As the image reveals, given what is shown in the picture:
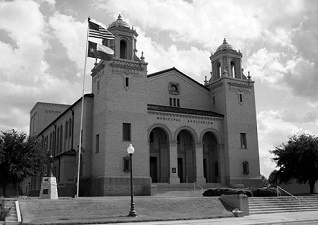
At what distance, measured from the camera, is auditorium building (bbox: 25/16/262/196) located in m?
39.4

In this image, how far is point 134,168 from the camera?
1556 inches

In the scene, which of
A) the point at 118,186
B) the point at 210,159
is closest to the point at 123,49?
the point at 118,186

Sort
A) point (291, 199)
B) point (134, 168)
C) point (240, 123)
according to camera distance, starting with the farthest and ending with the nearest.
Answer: point (240, 123), point (134, 168), point (291, 199)

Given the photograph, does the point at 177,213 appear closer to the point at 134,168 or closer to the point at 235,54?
the point at 134,168

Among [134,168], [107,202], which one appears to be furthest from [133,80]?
[107,202]

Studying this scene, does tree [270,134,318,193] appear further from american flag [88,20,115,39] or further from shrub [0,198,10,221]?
shrub [0,198,10,221]

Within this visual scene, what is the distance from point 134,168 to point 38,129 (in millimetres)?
40813

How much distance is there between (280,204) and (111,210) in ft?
47.4

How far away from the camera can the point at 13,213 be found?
2208 centimetres

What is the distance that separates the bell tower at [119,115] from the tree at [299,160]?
16.0 m

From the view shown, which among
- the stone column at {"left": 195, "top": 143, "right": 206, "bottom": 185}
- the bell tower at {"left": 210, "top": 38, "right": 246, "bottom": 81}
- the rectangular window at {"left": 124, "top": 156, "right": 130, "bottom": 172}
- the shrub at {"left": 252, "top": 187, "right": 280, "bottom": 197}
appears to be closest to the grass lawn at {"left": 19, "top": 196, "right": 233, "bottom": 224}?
the shrub at {"left": 252, "top": 187, "right": 280, "bottom": 197}

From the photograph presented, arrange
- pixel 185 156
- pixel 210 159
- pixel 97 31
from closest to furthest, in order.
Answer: pixel 97 31, pixel 185 156, pixel 210 159

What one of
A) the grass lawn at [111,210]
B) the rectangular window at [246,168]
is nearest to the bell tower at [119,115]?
the grass lawn at [111,210]

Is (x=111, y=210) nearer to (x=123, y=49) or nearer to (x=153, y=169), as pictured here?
(x=153, y=169)
